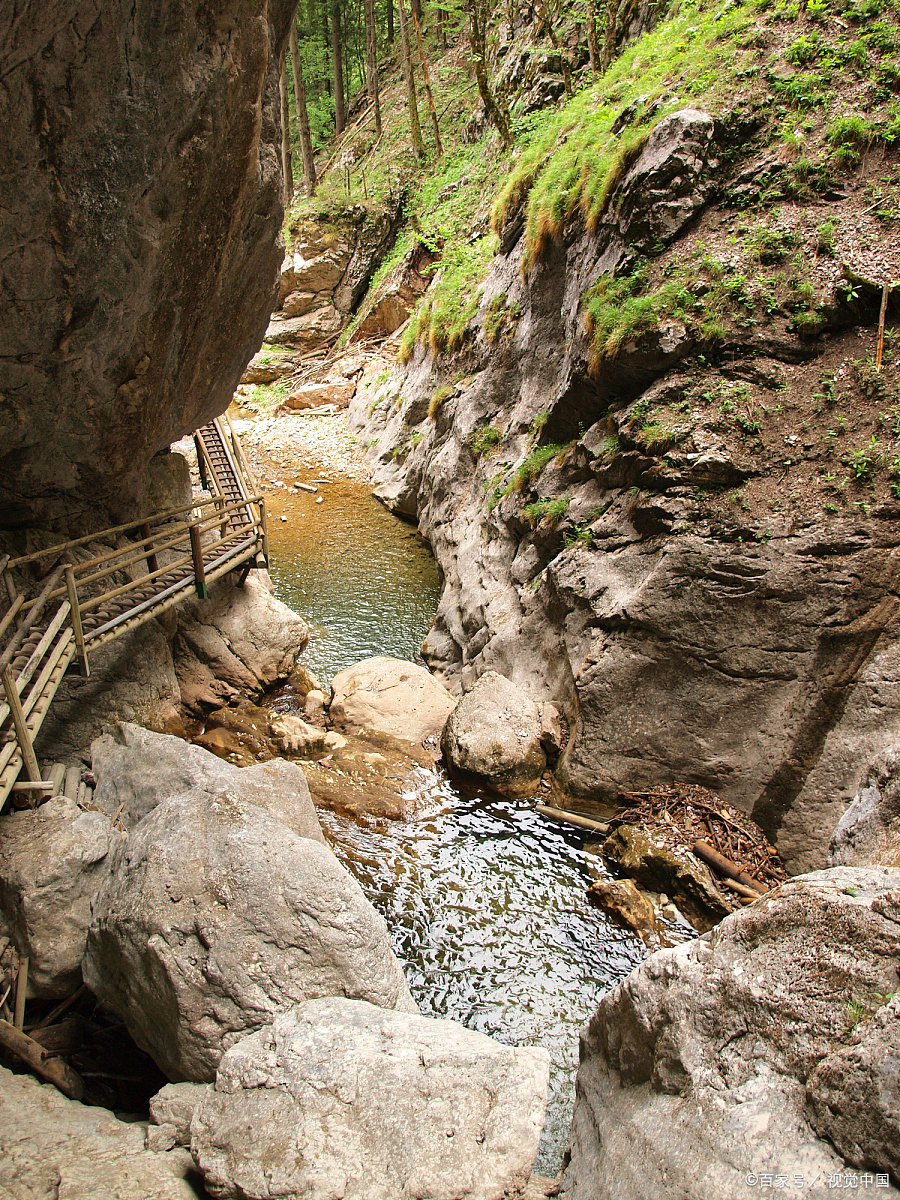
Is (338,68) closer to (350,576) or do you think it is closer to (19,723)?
(350,576)

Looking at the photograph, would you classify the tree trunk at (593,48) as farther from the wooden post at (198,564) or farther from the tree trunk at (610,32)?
the wooden post at (198,564)

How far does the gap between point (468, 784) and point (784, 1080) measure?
6.00 meters

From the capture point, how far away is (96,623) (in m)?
8.23

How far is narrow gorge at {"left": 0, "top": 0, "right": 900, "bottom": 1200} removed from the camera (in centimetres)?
359

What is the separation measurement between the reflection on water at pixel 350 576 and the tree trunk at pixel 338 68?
22220mm

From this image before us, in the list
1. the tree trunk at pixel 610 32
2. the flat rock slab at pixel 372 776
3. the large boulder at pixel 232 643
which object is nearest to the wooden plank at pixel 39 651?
the large boulder at pixel 232 643

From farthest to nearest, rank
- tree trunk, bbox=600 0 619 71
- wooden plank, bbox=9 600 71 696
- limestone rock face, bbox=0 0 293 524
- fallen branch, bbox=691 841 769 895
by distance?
tree trunk, bbox=600 0 619 71 → fallen branch, bbox=691 841 769 895 → wooden plank, bbox=9 600 71 696 → limestone rock face, bbox=0 0 293 524

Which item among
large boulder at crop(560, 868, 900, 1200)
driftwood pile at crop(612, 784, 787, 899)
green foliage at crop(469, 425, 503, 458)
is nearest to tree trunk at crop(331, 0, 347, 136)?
green foliage at crop(469, 425, 503, 458)

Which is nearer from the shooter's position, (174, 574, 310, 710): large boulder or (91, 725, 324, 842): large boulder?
(91, 725, 324, 842): large boulder

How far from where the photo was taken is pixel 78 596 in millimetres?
8430

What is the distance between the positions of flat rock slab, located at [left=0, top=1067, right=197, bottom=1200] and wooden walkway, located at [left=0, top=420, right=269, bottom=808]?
7.69 feet

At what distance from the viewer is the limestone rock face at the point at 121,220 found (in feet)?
16.7

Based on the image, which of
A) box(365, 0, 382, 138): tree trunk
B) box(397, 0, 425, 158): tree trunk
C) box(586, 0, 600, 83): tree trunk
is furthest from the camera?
box(365, 0, 382, 138): tree trunk

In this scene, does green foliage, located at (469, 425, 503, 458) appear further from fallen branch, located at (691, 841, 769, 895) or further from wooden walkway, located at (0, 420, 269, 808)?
fallen branch, located at (691, 841, 769, 895)
